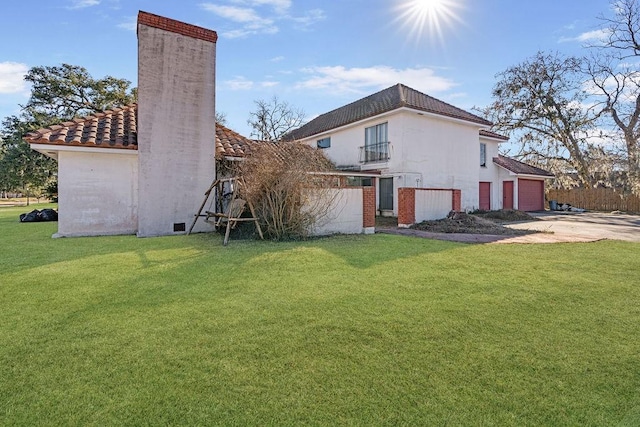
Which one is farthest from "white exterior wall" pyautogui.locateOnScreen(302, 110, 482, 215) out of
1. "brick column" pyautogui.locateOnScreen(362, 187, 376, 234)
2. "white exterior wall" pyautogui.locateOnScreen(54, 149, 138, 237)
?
"white exterior wall" pyautogui.locateOnScreen(54, 149, 138, 237)

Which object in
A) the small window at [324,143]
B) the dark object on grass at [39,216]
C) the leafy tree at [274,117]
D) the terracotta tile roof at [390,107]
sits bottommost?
the dark object on grass at [39,216]

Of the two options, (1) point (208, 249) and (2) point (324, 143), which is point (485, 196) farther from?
(1) point (208, 249)

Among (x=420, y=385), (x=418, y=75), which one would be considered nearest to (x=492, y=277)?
(x=420, y=385)

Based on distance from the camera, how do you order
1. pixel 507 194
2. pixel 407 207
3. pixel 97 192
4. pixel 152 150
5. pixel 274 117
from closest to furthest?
pixel 97 192 < pixel 152 150 < pixel 407 207 < pixel 507 194 < pixel 274 117

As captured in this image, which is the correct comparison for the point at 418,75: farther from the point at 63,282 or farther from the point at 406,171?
the point at 63,282

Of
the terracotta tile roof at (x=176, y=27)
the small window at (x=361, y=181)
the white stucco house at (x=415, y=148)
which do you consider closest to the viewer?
the terracotta tile roof at (x=176, y=27)

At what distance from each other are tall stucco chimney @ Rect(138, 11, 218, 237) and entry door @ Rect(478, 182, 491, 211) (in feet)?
62.2

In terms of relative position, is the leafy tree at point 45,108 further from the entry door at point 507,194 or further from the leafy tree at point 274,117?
the entry door at point 507,194

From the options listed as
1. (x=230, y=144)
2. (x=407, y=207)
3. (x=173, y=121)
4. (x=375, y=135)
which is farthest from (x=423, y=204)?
(x=173, y=121)

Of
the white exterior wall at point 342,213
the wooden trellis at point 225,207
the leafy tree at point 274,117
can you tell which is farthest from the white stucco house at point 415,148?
the leafy tree at point 274,117

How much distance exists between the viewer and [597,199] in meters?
29.8

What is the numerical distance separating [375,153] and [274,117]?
77.5 ft

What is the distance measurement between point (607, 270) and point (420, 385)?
19.3 ft

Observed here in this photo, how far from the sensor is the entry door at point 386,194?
19672 mm
